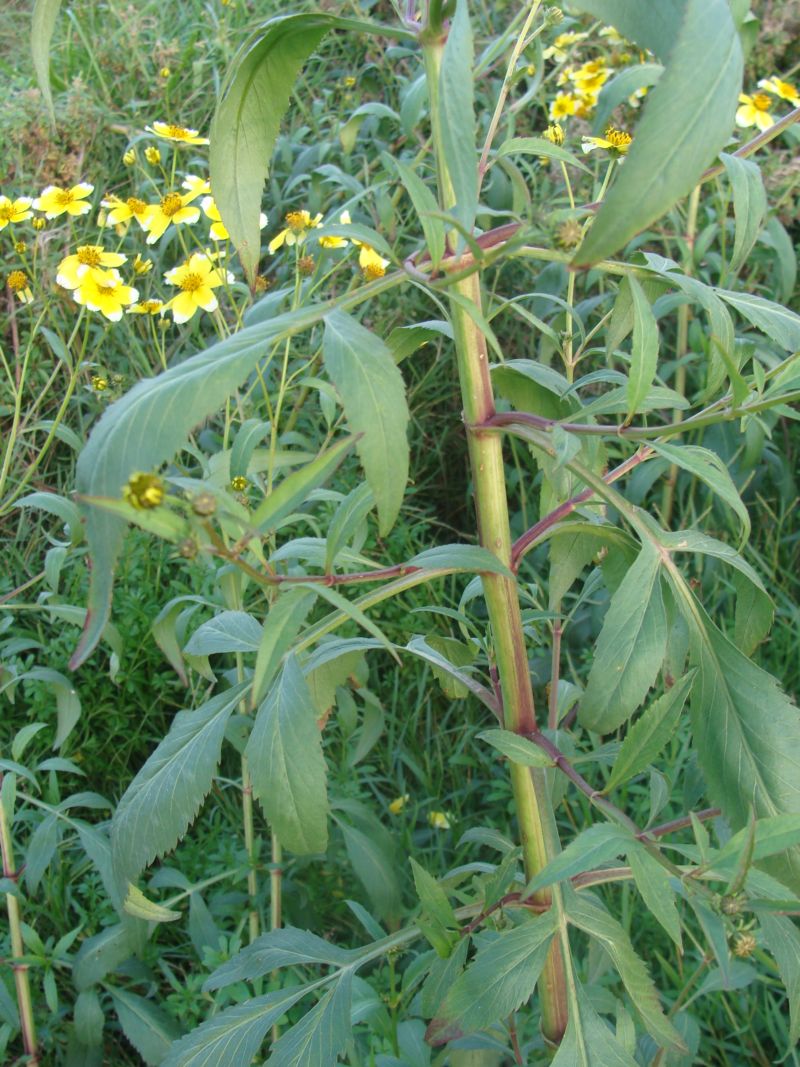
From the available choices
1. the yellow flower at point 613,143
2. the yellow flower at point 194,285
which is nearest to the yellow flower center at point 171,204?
the yellow flower at point 194,285

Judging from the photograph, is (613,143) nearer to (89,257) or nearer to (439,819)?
(89,257)

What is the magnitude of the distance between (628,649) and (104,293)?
988mm

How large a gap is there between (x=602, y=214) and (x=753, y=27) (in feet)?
3.93

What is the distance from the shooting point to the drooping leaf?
2.89 feet

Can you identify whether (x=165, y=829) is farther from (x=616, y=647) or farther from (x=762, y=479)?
(x=762, y=479)

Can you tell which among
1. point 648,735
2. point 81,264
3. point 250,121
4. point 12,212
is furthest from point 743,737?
point 12,212

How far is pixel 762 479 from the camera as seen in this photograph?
2002mm

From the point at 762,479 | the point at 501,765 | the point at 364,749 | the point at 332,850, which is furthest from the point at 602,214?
the point at 762,479

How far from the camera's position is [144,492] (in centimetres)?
55

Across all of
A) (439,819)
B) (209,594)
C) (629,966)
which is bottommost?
(439,819)

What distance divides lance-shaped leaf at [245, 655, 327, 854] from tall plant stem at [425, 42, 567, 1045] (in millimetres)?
173

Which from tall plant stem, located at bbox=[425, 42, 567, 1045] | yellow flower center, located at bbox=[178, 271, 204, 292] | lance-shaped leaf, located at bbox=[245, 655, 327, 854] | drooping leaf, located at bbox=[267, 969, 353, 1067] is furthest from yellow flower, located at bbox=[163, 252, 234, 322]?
drooping leaf, located at bbox=[267, 969, 353, 1067]

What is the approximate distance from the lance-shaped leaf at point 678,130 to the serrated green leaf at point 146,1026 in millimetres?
1090

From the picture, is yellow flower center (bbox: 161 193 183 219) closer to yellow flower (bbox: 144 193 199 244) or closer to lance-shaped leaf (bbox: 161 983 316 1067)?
yellow flower (bbox: 144 193 199 244)
